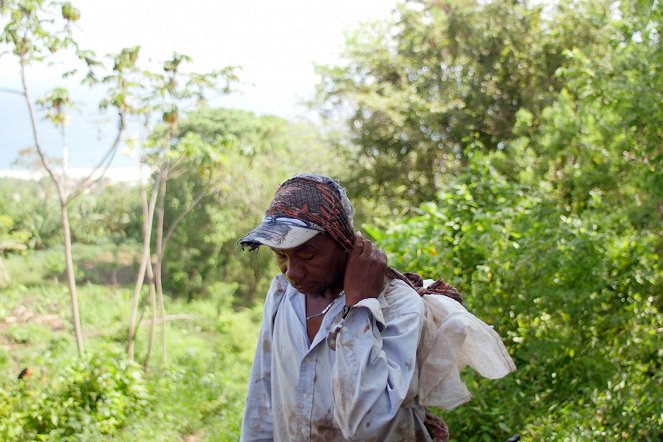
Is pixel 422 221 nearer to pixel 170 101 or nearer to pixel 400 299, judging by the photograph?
pixel 400 299

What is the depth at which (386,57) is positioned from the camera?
514 inches

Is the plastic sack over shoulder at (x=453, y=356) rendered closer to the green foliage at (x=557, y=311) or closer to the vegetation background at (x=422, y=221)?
the vegetation background at (x=422, y=221)

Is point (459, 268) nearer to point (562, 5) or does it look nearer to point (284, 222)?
point (284, 222)

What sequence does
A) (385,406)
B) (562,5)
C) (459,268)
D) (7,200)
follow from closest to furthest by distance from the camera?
(385,406) < (459,268) < (562,5) < (7,200)

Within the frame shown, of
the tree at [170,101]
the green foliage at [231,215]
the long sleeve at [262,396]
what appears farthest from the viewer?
the green foliage at [231,215]

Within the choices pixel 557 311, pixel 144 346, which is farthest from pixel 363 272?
pixel 144 346

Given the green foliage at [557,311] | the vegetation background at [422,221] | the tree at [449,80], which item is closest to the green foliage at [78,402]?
the vegetation background at [422,221]

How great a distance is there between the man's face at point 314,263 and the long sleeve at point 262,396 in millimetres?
169

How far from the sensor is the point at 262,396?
5.06 ft

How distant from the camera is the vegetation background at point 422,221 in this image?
347 cm

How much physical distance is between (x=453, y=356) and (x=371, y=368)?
0.61 ft

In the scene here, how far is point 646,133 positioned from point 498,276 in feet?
3.67

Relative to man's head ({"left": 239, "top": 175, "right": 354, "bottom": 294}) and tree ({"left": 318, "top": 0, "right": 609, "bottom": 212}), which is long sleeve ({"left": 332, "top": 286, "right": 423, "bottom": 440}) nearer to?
man's head ({"left": 239, "top": 175, "right": 354, "bottom": 294})

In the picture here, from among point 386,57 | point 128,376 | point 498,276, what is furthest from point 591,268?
point 386,57
